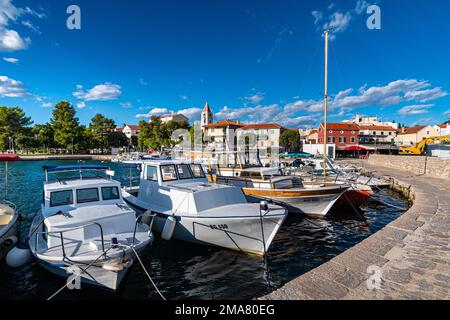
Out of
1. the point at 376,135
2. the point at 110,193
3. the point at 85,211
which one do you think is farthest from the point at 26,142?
the point at 376,135

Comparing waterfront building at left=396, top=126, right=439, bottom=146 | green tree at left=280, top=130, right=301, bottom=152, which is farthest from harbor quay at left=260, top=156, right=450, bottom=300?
waterfront building at left=396, top=126, right=439, bottom=146

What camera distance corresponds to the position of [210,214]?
28.1 feet

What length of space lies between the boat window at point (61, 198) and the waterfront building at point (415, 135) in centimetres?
8363

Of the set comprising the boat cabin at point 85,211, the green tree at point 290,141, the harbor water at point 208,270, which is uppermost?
the green tree at point 290,141

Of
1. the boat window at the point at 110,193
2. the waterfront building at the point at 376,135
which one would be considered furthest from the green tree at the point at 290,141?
Answer: the boat window at the point at 110,193

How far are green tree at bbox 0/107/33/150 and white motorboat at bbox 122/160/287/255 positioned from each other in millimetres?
78029

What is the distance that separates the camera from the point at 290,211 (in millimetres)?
13664

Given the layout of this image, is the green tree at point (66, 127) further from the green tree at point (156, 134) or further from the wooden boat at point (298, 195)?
the wooden boat at point (298, 195)

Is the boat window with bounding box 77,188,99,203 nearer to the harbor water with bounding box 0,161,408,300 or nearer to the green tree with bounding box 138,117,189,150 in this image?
the harbor water with bounding box 0,161,408,300

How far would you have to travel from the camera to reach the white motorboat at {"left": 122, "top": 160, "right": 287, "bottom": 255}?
831 cm

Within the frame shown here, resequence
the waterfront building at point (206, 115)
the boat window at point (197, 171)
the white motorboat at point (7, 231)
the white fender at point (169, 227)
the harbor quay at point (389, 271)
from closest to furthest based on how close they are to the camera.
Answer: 1. the harbor quay at point (389, 271)
2. the white motorboat at point (7, 231)
3. the white fender at point (169, 227)
4. the boat window at point (197, 171)
5. the waterfront building at point (206, 115)

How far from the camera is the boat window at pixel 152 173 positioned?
428 inches

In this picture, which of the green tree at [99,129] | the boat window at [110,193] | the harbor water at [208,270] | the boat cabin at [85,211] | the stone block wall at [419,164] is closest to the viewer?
the harbor water at [208,270]

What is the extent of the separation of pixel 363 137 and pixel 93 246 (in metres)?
83.2
